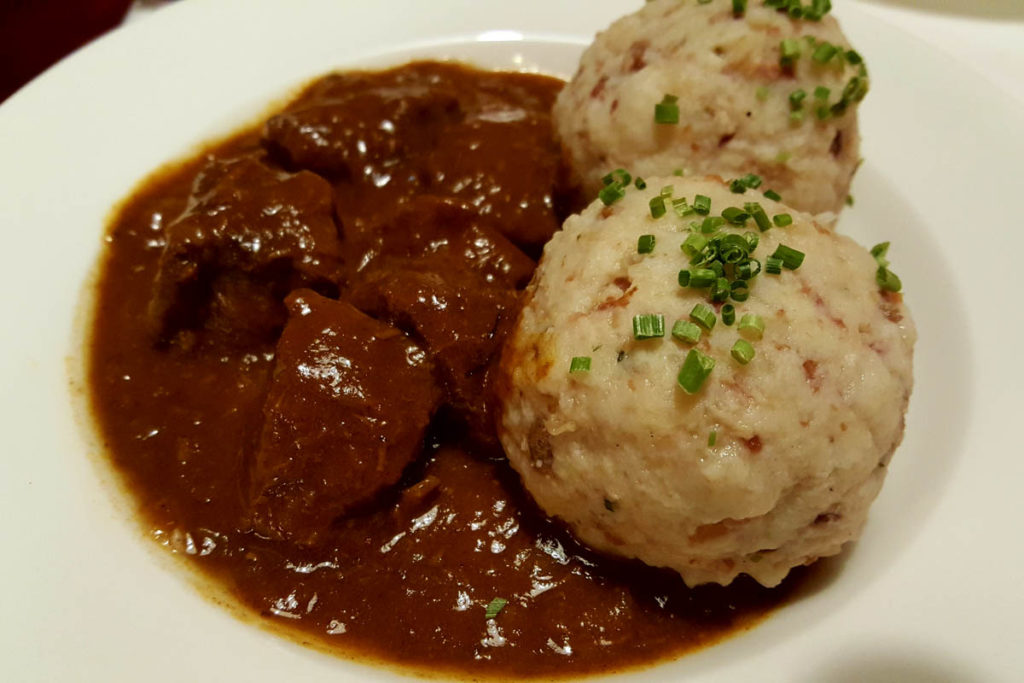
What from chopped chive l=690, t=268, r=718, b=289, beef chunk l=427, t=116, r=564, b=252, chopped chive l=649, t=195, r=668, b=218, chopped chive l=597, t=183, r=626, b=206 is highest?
chopped chive l=649, t=195, r=668, b=218

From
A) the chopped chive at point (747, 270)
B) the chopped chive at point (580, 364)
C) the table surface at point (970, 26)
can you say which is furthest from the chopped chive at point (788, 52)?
the table surface at point (970, 26)

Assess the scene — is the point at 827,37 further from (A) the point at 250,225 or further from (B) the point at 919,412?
(A) the point at 250,225

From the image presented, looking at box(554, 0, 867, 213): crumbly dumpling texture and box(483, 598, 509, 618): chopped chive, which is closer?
box(483, 598, 509, 618): chopped chive

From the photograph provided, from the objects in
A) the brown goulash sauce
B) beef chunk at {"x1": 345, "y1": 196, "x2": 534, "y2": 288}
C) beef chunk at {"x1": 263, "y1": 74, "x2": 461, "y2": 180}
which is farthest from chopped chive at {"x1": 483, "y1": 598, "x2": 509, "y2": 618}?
beef chunk at {"x1": 263, "y1": 74, "x2": 461, "y2": 180}

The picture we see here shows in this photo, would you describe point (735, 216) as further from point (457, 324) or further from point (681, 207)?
point (457, 324)

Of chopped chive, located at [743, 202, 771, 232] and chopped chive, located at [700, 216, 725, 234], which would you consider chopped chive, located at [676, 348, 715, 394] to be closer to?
chopped chive, located at [700, 216, 725, 234]

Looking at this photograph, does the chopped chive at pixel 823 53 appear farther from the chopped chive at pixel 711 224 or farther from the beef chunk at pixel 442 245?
the beef chunk at pixel 442 245

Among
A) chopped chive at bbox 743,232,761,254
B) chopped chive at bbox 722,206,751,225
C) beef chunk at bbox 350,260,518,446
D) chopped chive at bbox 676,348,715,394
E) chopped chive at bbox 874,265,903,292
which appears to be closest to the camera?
chopped chive at bbox 676,348,715,394
